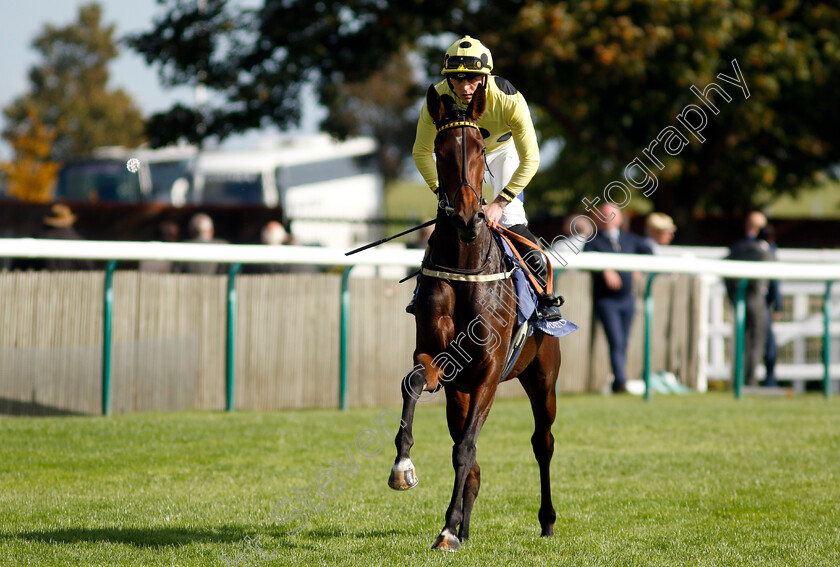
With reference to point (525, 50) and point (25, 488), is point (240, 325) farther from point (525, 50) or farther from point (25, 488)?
point (525, 50)

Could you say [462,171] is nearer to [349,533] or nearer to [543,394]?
[543,394]

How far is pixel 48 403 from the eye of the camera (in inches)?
364

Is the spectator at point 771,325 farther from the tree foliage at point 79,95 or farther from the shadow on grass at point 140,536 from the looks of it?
the tree foliage at point 79,95

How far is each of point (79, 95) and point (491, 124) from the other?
65.6 m

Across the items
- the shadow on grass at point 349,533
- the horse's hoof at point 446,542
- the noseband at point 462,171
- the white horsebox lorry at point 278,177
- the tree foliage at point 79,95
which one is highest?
the tree foliage at point 79,95

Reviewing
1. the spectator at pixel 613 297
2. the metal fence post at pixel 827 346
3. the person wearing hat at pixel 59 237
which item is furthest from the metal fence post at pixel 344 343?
the metal fence post at pixel 827 346

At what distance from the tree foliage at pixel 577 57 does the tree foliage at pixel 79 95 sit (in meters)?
41.2

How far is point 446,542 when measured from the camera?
5.15m

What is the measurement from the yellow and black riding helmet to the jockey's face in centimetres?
2

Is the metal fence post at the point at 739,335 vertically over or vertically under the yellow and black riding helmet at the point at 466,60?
under

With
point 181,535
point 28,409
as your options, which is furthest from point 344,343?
point 181,535

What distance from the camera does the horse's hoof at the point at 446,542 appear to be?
5.14m

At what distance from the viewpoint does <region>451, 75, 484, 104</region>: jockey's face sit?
5.63 meters

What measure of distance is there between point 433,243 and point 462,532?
147 cm
